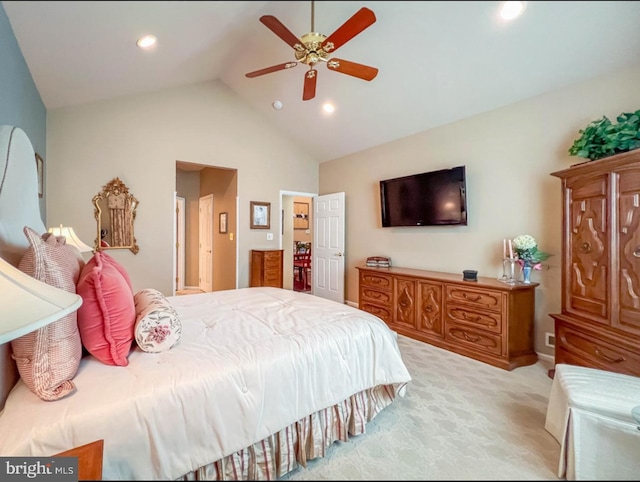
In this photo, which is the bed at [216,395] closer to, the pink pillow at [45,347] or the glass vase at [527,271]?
the pink pillow at [45,347]

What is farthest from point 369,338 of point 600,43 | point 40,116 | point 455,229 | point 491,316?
point 455,229

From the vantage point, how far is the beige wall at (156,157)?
1.49 metres

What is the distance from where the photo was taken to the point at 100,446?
80 centimetres

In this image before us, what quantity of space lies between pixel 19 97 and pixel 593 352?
139 inches

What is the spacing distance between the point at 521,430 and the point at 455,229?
86.1 inches

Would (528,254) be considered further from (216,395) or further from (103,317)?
(103,317)

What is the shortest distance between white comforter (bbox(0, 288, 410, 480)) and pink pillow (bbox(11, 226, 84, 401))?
0.05m

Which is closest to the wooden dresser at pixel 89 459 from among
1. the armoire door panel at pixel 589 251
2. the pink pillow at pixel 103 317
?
the pink pillow at pixel 103 317

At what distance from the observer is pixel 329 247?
16.6 feet

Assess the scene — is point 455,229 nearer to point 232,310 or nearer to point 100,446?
point 232,310

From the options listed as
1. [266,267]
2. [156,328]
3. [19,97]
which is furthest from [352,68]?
[266,267]

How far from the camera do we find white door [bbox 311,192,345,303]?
16.0 feet

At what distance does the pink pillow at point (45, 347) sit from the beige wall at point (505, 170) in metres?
3.01

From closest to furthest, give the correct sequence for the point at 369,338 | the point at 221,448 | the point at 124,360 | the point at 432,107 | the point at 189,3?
the point at 189,3 < the point at 221,448 < the point at 124,360 < the point at 369,338 < the point at 432,107
